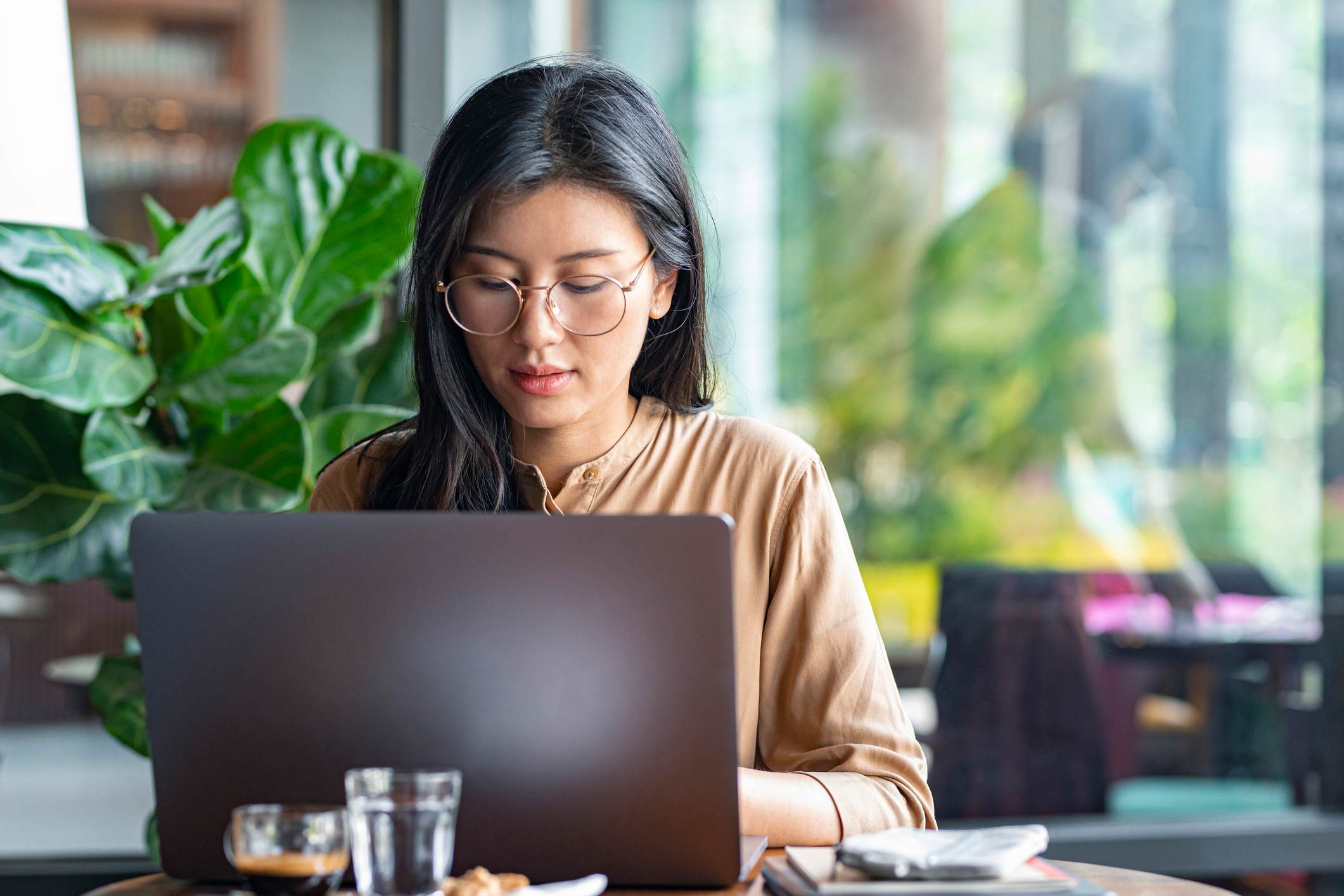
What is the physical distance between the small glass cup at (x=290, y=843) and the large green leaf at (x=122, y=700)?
112 cm

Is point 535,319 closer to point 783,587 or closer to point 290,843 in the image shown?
point 783,587

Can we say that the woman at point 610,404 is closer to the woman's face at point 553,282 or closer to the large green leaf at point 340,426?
the woman's face at point 553,282


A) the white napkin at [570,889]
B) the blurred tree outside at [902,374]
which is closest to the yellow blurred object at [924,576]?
the blurred tree outside at [902,374]

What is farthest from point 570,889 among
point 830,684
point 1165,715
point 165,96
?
point 165,96

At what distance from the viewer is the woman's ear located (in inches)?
53.8

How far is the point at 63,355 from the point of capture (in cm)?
170

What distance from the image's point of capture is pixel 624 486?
53.3 inches

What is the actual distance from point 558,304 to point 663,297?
0.17 m

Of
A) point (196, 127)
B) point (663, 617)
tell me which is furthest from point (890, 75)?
point (663, 617)

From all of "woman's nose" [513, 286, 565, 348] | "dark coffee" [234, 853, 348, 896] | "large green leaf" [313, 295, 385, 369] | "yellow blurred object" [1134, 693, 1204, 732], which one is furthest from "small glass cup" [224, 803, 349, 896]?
"yellow blurred object" [1134, 693, 1204, 732]

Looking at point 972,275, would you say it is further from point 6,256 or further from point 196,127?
point 6,256

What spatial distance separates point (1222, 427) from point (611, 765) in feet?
7.98

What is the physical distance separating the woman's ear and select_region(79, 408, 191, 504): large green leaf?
2.40 feet

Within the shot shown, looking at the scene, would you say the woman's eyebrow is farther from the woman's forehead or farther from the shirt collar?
the shirt collar
